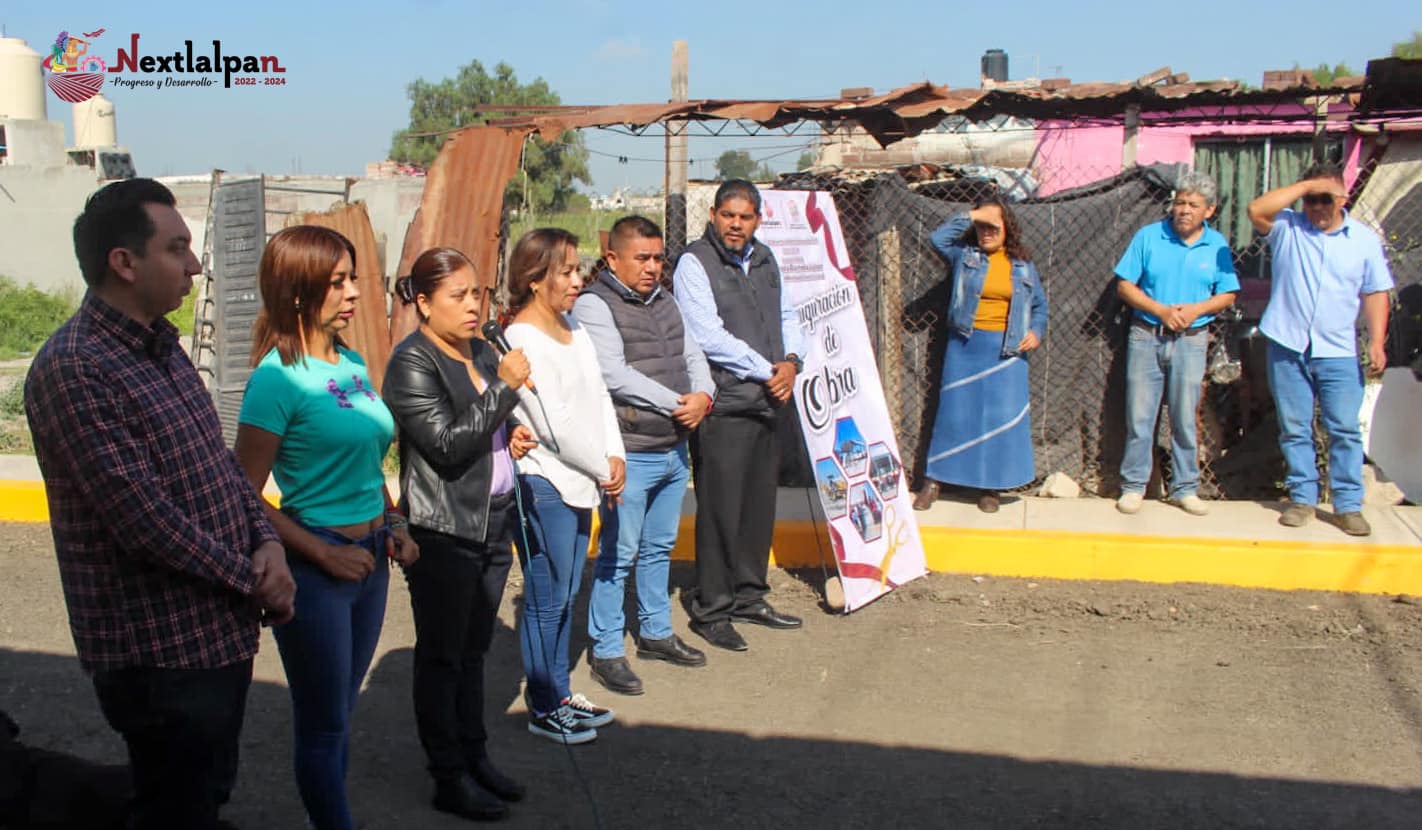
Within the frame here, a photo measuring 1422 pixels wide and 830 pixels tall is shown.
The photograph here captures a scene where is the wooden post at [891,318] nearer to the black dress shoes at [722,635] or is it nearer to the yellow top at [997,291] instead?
the yellow top at [997,291]

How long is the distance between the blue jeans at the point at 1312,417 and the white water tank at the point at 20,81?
3045 cm

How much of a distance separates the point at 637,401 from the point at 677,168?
3.16 metres

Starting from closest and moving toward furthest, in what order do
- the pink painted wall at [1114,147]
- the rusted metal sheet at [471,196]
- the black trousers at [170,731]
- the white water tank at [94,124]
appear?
the black trousers at [170,731] → the rusted metal sheet at [471,196] → the pink painted wall at [1114,147] → the white water tank at [94,124]

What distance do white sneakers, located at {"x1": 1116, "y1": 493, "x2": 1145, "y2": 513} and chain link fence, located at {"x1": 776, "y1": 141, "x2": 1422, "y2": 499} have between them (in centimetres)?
53

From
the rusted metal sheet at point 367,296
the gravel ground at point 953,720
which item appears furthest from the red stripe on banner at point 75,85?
the gravel ground at point 953,720

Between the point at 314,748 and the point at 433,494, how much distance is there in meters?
0.82

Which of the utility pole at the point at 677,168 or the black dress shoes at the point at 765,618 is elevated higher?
the utility pole at the point at 677,168

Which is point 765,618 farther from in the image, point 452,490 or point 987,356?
point 452,490

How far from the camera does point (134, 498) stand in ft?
8.27

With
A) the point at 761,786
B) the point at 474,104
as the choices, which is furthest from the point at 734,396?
the point at 474,104

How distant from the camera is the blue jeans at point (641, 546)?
503cm

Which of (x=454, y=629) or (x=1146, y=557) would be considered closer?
(x=454, y=629)

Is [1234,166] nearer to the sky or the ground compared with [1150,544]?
→ nearer to the sky

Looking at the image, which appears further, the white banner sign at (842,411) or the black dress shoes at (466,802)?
the white banner sign at (842,411)
